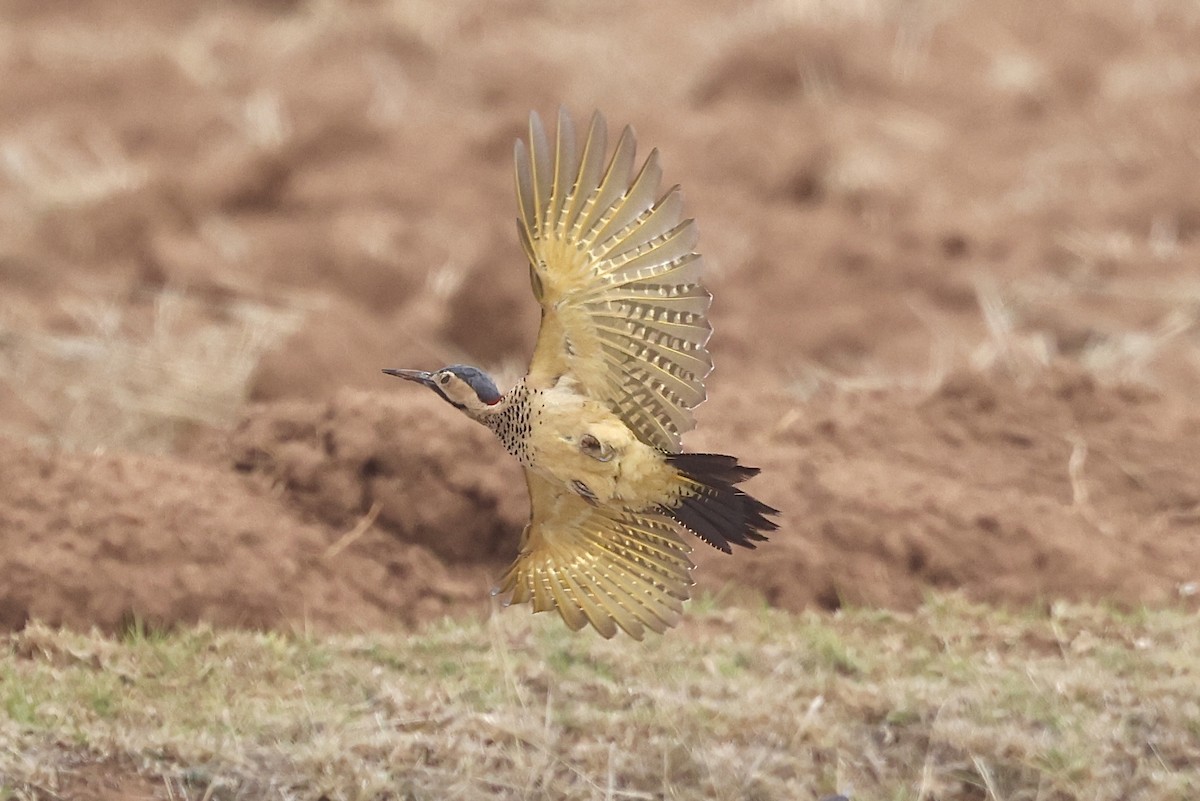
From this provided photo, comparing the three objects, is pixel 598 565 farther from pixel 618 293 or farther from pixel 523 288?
pixel 523 288

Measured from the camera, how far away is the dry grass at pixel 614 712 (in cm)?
378

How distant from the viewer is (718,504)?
304 centimetres

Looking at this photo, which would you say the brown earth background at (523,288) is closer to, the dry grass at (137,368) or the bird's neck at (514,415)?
the dry grass at (137,368)

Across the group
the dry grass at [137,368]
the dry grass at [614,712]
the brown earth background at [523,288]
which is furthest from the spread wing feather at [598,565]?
the dry grass at [137,368]

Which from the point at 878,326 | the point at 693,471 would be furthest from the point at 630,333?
the point at 878,326

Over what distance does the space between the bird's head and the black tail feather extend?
1.01ft

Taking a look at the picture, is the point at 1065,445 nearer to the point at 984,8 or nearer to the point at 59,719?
the point at 59,719

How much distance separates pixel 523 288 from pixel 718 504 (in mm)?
5181

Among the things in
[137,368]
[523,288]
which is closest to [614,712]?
[137,368]

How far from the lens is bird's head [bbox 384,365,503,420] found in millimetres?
3035

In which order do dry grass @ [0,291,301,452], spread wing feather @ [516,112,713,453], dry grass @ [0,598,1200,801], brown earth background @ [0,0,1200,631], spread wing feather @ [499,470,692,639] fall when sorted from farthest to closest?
1. dry grass @ [0,291,301,452]
2. brown earth background @ [0,0,1200,631]
3. dry grass @ [0,598,1200,801]
4. spread wing feather @ [499,470,692,639]
5. spread wing feather @ [516,112,713,453]

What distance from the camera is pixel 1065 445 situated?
222 inches

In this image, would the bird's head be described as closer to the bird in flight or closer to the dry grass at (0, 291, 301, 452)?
the bird in flight

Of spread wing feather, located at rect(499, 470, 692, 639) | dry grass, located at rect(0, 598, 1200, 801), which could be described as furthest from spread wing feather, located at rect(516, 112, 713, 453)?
dry grass, located at rect(0, 598, 1200, 801)
